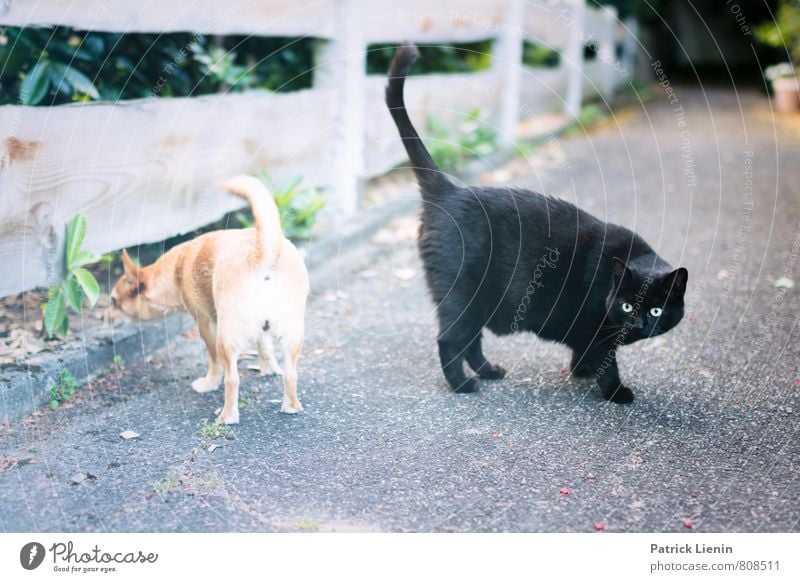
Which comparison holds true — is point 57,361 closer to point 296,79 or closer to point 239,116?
point 239,116

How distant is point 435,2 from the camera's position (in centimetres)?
607

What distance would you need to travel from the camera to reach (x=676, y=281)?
9.32 feet

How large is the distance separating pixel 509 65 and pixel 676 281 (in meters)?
4.89

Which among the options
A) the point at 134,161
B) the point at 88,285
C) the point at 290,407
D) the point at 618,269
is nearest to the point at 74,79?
the point at 134,161

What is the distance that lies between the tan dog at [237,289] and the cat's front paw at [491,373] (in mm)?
804

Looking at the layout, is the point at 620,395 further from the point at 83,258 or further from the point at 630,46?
the point at 630,46

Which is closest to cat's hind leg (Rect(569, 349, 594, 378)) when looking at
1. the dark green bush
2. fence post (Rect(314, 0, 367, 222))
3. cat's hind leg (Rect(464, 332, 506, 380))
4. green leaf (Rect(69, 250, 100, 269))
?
cat's hind leg (Rect(464, 332, 506, 380))

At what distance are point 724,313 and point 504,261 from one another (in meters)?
1.50

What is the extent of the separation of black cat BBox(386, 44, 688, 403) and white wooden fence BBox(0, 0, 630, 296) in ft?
3.92

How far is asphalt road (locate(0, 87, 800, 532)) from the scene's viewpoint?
2416 mm

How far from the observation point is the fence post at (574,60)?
29.5 feet

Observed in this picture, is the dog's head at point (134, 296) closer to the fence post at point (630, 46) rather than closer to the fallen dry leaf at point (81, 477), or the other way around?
the fallen dry leaf at point (81, 477)

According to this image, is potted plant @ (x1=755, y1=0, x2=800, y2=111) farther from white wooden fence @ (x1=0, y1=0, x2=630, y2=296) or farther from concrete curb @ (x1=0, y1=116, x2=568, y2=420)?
concrete curb @ (x1=0, y1=116, x2=568, y2=420)
